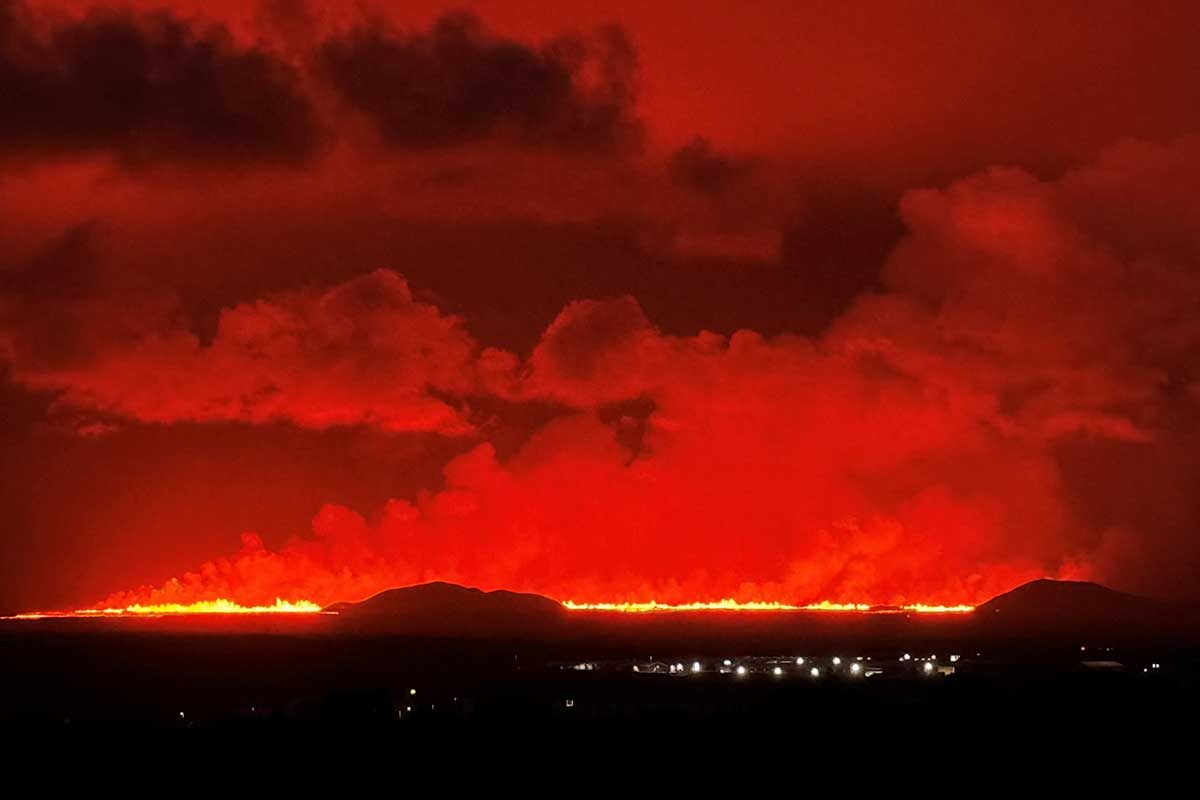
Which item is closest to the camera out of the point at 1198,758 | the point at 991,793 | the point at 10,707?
the point at 991,793

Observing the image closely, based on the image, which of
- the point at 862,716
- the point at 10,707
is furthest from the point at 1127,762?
the point at 10,707

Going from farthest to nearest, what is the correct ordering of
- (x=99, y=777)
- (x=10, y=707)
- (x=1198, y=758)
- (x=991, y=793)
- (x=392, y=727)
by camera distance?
(x=10, y=707), (x=392, y=727), (x=1198, y=758), (x=99, y=777), (x=991, y=793)

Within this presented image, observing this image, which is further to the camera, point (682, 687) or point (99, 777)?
point (682, 687)

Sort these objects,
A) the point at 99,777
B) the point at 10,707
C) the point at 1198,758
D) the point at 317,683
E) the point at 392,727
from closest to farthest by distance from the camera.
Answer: the point at 99,777 → the point at 1198,758 → the point at 392,727 → the point at 10,707 → the point at 317,683

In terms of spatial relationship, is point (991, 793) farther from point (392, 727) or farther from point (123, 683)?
point (123, 683)

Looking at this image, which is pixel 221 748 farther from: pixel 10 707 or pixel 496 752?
pixel 10 707

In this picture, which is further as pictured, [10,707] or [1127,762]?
[10,707]

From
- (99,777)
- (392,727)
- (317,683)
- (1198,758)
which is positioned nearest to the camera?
(99,777)

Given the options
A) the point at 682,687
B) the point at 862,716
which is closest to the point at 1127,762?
the point at 862,716

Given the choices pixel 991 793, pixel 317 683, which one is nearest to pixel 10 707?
pixel 317 683
